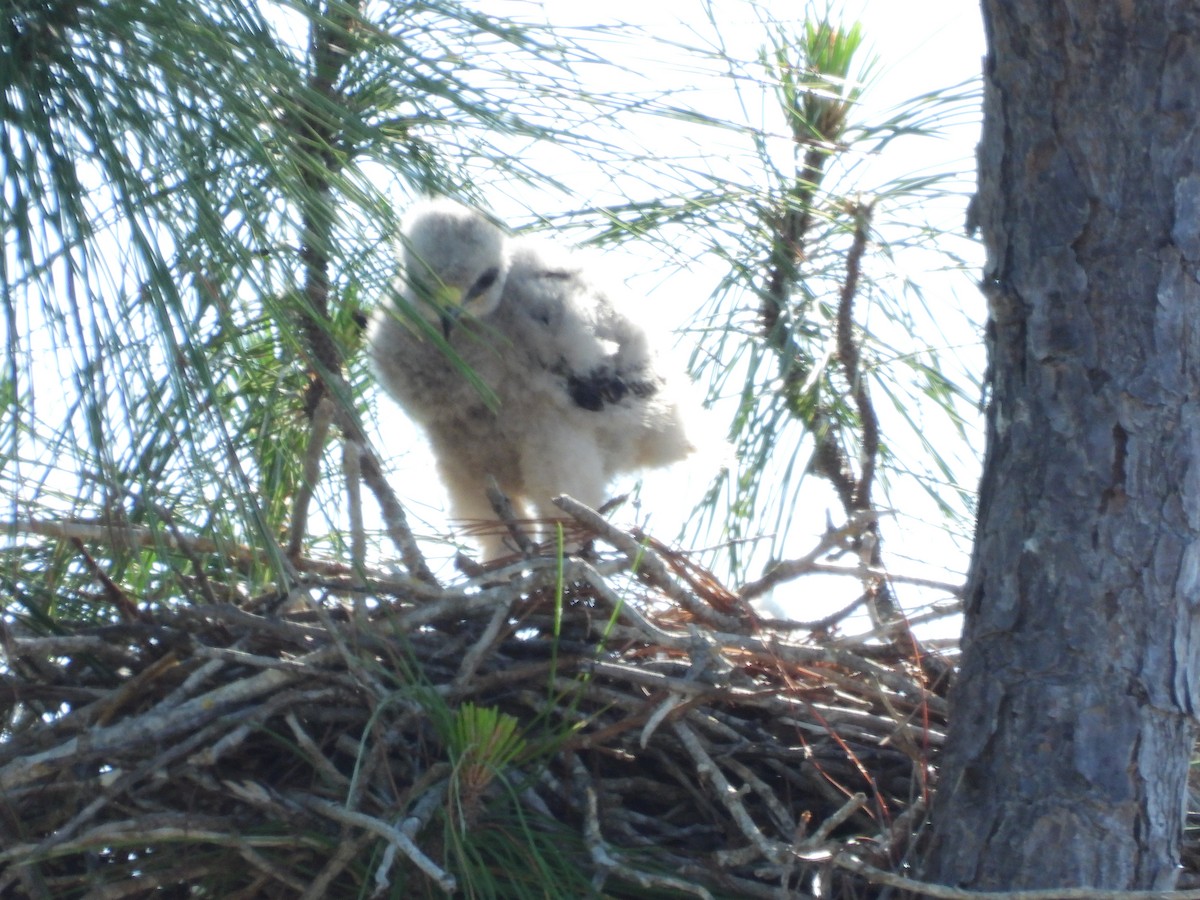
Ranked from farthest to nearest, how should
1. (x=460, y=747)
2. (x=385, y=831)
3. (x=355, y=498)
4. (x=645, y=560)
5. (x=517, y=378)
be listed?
(x=517, y=378), (x=355, y=498), (x=645, y=560), (x=460, y=747), (x=385, y=831)

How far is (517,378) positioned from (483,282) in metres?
0.23

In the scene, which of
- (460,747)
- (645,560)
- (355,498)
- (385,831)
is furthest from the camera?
(355,498)

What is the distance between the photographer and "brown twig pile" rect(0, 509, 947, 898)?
6.91 feet

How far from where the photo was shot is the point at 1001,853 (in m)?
1.94

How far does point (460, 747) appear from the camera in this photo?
2.10 meters

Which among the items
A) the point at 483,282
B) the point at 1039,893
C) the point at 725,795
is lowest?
the point at 1039,893

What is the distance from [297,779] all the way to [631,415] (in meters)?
1.43

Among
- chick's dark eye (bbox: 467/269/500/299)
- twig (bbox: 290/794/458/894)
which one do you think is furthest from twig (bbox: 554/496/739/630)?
chick's dark eye (bbox: 467/269/500/299)

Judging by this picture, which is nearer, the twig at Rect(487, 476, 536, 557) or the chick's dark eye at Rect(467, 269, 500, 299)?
the twig at Rect(487, 476, 536, 557)

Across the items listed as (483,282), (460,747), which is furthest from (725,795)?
(483,282)

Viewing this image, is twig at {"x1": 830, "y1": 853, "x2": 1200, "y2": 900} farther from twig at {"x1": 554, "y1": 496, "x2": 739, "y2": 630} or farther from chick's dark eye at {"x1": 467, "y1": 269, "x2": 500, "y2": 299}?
chick's dark eye at {"x1": 467, "y1": 269, "x2": 500, "y2": 299}

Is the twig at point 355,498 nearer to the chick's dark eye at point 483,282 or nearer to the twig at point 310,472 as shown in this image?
the twig at point 310,472

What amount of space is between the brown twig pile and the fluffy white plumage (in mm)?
864

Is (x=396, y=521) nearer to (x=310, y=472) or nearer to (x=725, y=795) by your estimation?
(x=310, y=472)
